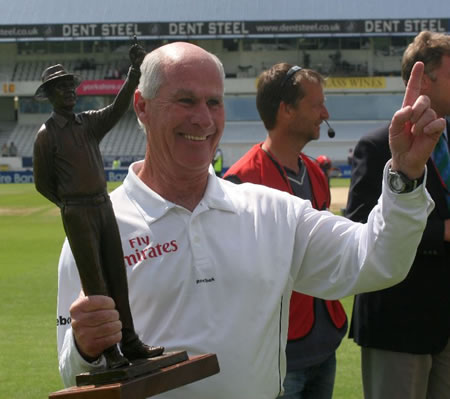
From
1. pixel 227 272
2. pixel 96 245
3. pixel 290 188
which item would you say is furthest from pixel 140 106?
pixel 290 188

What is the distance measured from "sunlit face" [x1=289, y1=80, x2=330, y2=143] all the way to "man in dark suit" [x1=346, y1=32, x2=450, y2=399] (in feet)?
2.01

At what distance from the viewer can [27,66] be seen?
5903 centimetres

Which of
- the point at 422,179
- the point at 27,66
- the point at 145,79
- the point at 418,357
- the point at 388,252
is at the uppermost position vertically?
the point at 27,66

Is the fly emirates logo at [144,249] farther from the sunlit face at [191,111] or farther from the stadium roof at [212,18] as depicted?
the stadium roof at [212,18]

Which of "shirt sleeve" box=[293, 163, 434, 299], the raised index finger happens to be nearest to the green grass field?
"shirt sleeve" box=[293, 163, 434, 299]

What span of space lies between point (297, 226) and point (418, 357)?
1.41 metres

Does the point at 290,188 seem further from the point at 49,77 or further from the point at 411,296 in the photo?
the point at 49,77

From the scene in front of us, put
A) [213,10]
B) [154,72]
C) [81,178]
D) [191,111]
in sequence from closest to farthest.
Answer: [81,178] < [191,111] < [154,72] < [213,10]

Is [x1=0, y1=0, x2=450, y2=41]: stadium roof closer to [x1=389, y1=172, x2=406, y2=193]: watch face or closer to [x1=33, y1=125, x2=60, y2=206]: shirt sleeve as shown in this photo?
[x1=389, y1=172, x2=406, y2=193]: watch face

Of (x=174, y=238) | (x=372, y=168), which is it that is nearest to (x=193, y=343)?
(x=174, y=238)

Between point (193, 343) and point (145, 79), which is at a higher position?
point (145, 79)

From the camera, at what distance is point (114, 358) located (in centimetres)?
187

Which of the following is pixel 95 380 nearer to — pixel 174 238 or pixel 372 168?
pixel 174 238

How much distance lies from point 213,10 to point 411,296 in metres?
56.8
